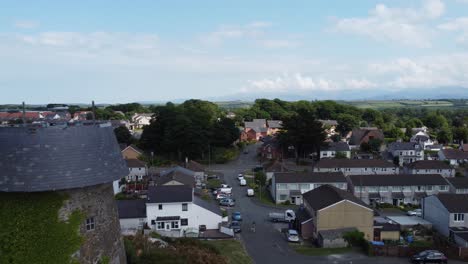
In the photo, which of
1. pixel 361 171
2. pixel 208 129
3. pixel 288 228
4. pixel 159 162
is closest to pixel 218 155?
pixel 208 129

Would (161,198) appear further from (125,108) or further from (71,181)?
(125,108)

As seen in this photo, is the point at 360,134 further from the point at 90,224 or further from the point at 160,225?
the point at 90,224

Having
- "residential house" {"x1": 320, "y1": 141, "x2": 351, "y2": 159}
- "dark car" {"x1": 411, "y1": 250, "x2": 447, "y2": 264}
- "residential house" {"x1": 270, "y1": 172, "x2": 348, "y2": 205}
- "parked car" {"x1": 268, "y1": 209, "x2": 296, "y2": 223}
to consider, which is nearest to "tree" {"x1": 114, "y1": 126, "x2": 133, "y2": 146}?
"residential house" {"x1": 320, "y1": 141, "x2": 351, "y2": 159}

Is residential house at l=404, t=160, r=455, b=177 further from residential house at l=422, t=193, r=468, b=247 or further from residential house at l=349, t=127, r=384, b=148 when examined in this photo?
residential house at l=349, t=127, r=384, b=148

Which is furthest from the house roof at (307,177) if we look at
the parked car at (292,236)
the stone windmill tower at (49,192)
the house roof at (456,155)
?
the stone windmill tower at (49,192)

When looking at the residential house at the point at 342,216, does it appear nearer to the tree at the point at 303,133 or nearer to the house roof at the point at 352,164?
the house roof at the point at 352,164

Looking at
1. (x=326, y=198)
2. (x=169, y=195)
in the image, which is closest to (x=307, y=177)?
(x=326, y=198)
